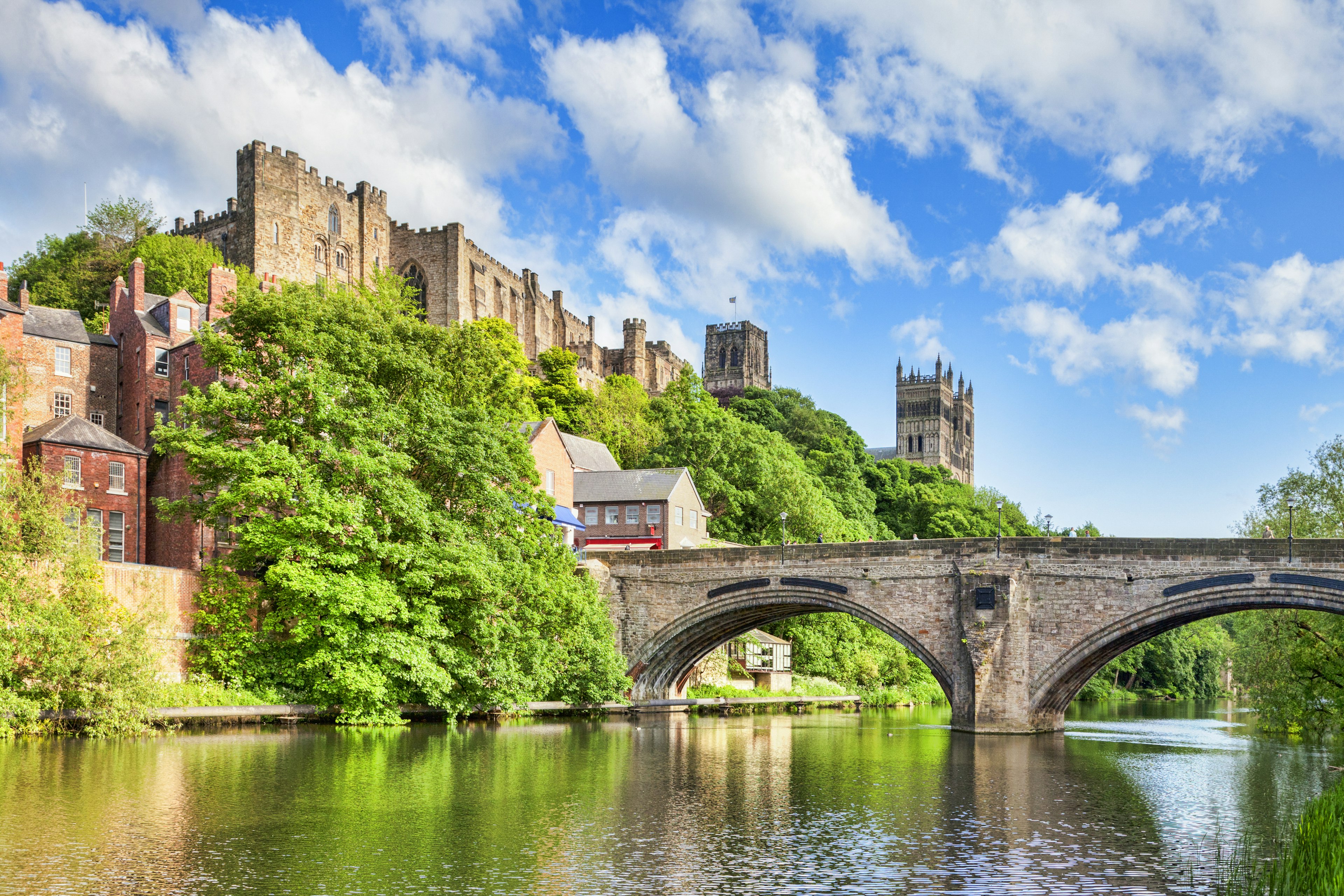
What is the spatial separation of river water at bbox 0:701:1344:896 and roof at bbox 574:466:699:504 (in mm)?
25384

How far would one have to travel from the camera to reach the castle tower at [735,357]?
148500mm

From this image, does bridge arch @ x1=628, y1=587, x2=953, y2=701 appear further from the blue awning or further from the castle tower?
the castle tower

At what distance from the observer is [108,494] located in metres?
44.3

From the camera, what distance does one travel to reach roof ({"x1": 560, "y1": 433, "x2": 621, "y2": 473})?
6544 cm

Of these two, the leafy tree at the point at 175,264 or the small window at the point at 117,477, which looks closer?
the small window at the point at 117,477

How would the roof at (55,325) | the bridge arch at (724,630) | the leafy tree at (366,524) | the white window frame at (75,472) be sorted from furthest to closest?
the roof at (55,325)
the white window frame at (75,472)
the bridge arch at (724,630)
the leafy tree at (366,524)

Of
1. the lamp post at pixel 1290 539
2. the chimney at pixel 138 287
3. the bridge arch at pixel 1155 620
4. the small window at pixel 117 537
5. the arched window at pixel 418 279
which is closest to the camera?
the lamp post at pixel 1290 539

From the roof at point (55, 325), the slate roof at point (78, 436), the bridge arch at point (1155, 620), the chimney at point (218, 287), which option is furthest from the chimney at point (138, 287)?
the bridge arch at point (1155, 620)

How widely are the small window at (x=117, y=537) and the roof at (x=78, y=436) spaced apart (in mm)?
2541

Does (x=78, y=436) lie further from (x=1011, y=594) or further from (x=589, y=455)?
(x=1011, y=594)

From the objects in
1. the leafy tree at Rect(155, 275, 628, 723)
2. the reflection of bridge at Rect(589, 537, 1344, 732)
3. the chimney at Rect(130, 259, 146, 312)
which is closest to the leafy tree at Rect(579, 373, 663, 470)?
the reflection of bridge at Rect(589, 537, 1344, 732)

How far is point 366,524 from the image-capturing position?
36.5m

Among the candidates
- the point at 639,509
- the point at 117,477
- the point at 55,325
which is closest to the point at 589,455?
the point at 639,509

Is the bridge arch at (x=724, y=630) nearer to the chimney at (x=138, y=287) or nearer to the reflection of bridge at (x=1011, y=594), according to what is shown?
the reflection of bridge at (x=1011, y=594)
